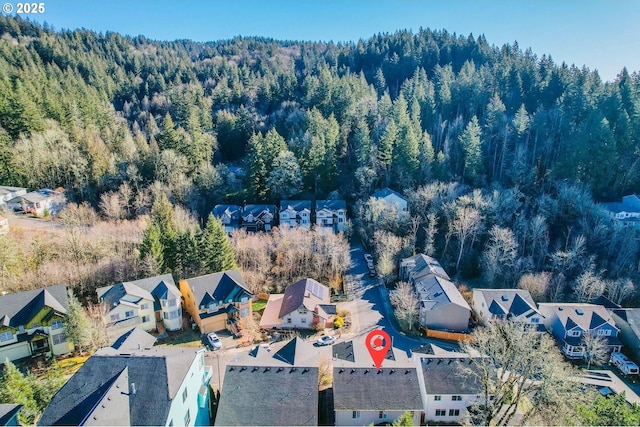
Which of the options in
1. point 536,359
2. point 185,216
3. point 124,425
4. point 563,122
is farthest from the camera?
point 563,122

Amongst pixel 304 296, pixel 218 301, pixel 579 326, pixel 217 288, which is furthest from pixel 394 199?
pixel 218 301

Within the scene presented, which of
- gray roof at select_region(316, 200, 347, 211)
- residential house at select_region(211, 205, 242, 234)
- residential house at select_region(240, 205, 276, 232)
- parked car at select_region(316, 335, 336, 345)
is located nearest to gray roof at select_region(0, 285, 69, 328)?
residential house at select_region(211, 205, 242, 234)

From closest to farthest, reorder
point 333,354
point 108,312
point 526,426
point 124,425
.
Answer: point 124,425
point 526,426
point 333,354
point 108,312

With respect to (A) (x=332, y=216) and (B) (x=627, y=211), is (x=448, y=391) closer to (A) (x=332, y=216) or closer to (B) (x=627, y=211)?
(A) (x=332, y=216)

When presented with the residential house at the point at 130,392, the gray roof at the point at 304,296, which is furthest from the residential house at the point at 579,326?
the residential house at the point at 130,392

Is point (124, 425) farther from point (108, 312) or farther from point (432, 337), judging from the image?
point (432, 337)

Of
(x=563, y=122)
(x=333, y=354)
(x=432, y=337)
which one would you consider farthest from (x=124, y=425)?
(x=563, y=122)
